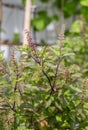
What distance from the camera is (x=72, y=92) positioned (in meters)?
1.15

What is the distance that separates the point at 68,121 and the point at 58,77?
0.15 m

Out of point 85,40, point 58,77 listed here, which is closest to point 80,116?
point 58,77

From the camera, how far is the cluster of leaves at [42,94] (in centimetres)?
105

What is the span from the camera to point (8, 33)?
12.7ft

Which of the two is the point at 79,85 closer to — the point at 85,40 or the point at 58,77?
the point at 58,77

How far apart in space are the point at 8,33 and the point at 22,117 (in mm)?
2859

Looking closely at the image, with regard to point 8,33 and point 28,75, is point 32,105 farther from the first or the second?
point 8,33

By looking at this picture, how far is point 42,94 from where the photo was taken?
3.78 ft

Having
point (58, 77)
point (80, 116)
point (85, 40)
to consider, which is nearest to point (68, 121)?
point (80, 116)

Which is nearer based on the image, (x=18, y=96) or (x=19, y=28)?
(x=18, y=96)

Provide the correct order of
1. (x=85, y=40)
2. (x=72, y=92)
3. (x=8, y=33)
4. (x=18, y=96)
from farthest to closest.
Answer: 1. (x=8, y=33)
2. (x=85, y=40)
3. (x=72, y=92)
4. (x=18, y=96)

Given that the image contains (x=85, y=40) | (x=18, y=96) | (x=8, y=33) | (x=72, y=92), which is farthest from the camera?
(x=8, y=33)

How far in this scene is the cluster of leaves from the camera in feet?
3.45

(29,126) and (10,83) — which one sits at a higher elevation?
(10,83)
